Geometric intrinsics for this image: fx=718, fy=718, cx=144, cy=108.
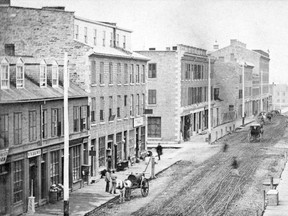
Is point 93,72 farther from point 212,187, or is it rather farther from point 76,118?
point 212,187

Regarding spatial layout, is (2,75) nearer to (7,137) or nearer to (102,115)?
(7,137)

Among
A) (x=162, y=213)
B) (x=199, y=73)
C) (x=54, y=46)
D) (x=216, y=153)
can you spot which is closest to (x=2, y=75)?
(x=162, y=213)

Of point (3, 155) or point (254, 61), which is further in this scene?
point (254, 61)

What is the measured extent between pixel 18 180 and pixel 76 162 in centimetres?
888

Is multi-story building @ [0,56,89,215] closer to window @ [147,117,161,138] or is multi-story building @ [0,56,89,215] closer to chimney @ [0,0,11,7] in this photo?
chimney @ [0,0,11,7]

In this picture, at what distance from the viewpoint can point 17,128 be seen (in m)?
34.6

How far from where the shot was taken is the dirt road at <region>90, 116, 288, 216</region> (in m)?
35.7

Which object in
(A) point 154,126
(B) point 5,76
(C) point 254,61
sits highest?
(C) point 254,61

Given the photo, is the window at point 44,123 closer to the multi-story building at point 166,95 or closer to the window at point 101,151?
the window at point 101,151

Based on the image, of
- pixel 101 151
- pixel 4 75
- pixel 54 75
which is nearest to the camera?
pixel 4 75

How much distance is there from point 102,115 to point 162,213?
16.3 metres

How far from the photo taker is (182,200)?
126 ft

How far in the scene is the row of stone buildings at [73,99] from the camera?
3472 centimetres

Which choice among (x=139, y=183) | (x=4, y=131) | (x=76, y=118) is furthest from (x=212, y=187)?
(x=4, y=131)
